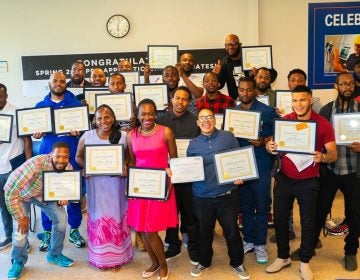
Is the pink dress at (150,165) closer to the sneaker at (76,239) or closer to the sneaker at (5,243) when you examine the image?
the sneaker at (76,239)

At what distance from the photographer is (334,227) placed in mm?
4555

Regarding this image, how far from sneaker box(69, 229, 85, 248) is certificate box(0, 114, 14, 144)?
4.04 ft

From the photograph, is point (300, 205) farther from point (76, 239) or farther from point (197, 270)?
point (76, 239)

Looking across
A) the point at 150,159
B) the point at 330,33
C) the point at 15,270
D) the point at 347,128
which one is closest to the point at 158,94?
the point at 150,159

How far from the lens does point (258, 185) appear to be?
3789 millimetres

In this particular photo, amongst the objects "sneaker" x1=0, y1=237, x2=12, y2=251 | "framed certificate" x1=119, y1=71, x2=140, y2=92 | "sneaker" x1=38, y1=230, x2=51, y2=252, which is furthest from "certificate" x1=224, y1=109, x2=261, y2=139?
"sneaker" x1=0, y1=237, x2=12, y2=251

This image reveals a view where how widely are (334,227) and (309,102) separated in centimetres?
196

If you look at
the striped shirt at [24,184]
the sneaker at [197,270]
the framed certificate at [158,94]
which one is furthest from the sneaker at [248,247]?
the striped shirt at [24,184]

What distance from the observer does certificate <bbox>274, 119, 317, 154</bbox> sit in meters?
3.21

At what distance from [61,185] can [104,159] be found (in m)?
0.46

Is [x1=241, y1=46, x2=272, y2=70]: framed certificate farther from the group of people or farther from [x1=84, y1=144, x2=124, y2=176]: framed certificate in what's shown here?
[x1=84, y1=144, x2=124, y2=176]: framed certificate

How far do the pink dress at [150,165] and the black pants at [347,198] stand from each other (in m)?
1.40

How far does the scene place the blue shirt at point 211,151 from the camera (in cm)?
339

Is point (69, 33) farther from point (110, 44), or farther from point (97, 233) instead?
point (97, 233)
